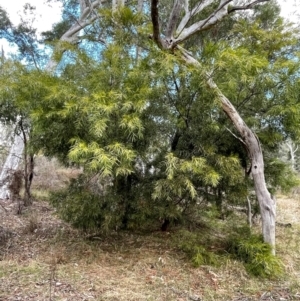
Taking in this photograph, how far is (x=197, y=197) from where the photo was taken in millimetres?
3723

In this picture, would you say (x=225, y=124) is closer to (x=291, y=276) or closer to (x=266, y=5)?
(x=291, y=276)

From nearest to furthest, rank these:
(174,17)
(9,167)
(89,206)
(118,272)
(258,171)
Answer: (174,17) → (118,272) → (258,171) → (89,206) → (9,167)

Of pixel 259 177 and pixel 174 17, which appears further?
pixel 259 177

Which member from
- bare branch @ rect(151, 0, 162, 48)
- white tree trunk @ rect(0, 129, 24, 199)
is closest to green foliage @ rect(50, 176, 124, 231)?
bare branch @ rect(151, 0, 162, 48)

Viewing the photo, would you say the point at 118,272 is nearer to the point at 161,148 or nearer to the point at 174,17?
the point at 161,148

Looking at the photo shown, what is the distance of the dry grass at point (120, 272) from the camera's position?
2736 millimetres

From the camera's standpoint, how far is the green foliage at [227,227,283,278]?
3162mm

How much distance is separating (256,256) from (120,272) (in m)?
1.59

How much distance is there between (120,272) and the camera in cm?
319

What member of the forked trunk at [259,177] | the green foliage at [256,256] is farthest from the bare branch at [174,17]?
the green foliage at [256,256]

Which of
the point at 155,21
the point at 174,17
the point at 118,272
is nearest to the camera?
the point at 155,21

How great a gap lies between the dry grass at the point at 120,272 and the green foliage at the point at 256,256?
3.8 inches

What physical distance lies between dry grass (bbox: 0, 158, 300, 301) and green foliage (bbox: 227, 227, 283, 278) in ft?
0.32

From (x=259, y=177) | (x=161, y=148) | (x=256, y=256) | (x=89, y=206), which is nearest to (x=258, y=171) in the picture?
(x=259, y=177)
